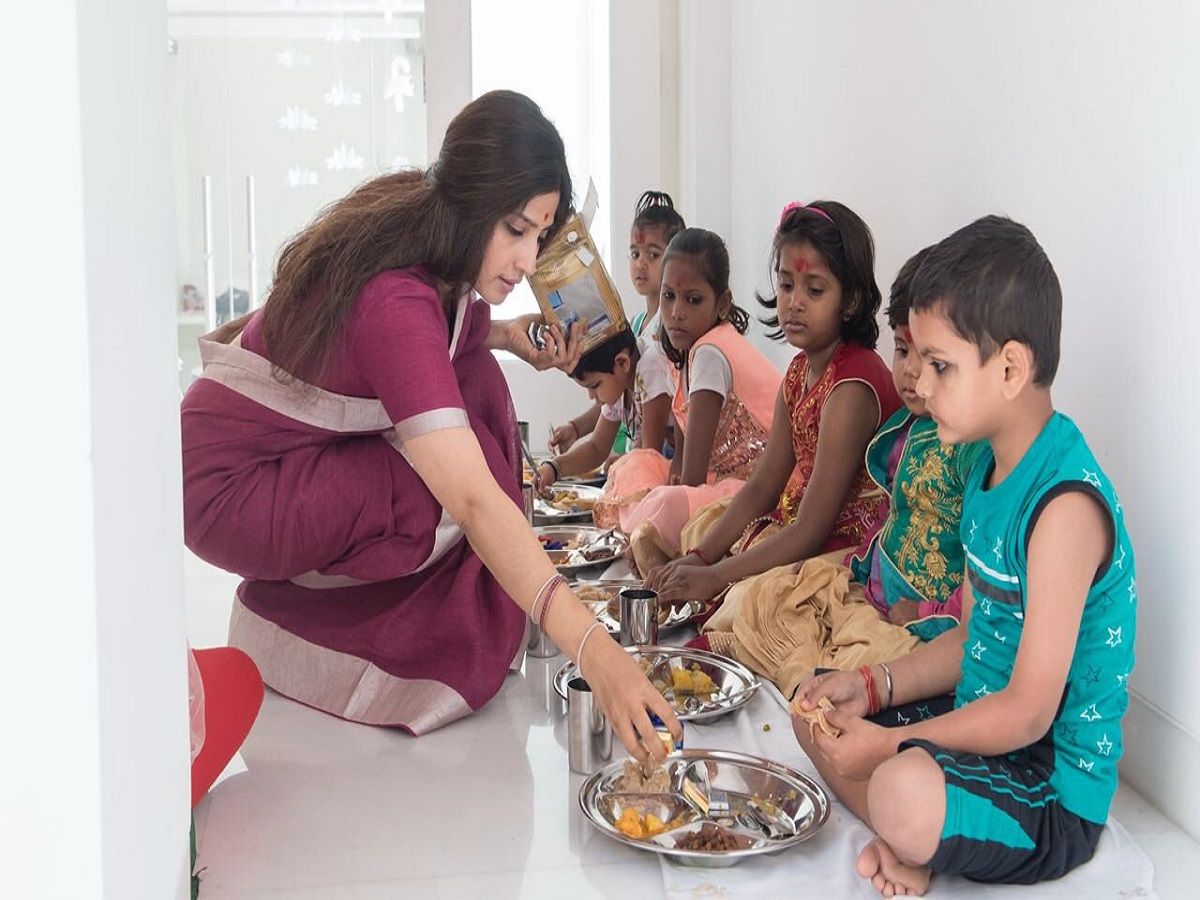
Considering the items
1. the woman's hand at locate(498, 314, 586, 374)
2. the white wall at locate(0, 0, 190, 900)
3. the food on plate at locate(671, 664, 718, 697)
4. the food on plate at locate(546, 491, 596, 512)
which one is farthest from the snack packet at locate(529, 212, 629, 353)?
the white wall at locate(0, 0, 190, 900)

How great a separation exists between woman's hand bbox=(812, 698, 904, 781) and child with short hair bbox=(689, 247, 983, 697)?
0.38 meters

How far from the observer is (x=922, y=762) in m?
1.46

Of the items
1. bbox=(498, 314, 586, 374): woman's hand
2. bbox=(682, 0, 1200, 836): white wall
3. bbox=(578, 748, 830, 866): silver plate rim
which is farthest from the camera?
bbox=(498, 314, 586, 374): woman's hand

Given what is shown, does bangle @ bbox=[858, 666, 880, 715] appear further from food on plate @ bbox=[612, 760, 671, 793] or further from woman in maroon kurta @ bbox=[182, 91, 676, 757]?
woman in maroon kurta @ bbox=[182, 91, 676, 757]

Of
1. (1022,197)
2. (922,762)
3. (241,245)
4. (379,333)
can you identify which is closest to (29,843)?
(922,762)

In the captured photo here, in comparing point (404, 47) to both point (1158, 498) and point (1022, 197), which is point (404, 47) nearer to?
point (1022, 197)

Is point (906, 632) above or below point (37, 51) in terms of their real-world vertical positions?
below

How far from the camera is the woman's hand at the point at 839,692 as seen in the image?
64.6 inches

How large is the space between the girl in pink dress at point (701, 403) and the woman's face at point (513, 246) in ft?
3.19

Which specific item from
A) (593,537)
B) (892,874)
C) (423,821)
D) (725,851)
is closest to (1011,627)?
(892,874)

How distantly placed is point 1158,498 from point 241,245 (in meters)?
4.48

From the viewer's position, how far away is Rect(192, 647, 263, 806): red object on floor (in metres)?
1.80

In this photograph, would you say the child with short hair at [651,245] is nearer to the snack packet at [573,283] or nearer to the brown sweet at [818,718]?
the snack packet at [573,283]

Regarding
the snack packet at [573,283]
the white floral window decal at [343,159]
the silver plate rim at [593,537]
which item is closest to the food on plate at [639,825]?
the silver plate rim at [593,537]
